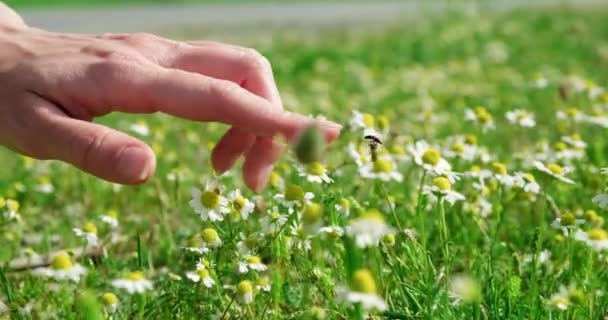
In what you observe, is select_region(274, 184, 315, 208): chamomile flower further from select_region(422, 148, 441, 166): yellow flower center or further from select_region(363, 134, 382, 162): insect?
select_region(422, 148, 441, 166): yellow flower center

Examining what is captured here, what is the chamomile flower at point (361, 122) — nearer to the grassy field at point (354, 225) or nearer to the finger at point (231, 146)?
the grassy field at point (354, 225)

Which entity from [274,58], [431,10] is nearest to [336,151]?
[274,58]

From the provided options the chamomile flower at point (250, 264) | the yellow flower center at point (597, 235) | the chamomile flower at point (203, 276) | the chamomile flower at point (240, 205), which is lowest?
the chamomile flower at point (203, 276)

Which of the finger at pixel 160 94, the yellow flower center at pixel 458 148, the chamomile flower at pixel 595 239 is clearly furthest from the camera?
the yellow flower center at pixel 458 148

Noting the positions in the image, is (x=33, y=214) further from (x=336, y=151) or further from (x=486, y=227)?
(x=486, y=227)

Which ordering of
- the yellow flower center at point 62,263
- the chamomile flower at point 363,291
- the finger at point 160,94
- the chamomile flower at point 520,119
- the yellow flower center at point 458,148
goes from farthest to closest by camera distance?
1. the chamomile flower at point 520,119
2. the yellow flower center at point 458,148
3. the yellow flower center at point 62,263
4. the finger at point 160,94
5. the chamomile flower at point 363,291

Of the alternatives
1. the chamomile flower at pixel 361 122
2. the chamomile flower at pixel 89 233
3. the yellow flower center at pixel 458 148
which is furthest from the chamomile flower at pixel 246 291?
the yellow flower center at pixel 458 148
